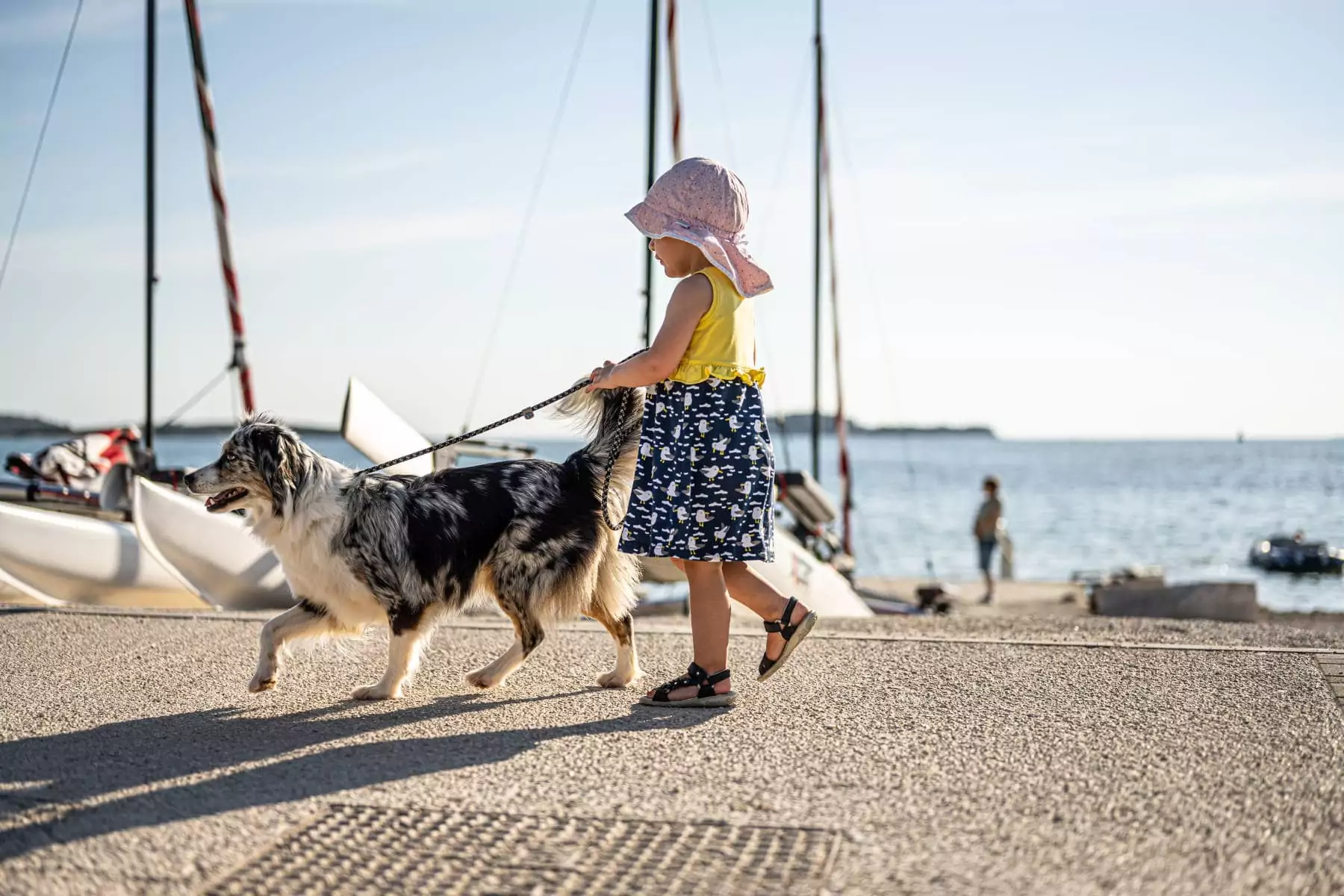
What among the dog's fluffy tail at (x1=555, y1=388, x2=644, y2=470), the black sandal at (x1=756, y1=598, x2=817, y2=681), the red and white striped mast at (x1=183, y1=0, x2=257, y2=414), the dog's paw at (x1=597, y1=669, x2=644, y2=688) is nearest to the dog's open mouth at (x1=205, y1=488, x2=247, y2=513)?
the dog's fluffy tail at (x1=555, y1=388, x2=644, y2=470)

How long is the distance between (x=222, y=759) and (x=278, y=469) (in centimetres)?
139

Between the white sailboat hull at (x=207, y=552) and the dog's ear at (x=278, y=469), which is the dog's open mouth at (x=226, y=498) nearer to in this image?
the dog's ear at (x=278, y=469)

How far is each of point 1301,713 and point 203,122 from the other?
10.5 metres

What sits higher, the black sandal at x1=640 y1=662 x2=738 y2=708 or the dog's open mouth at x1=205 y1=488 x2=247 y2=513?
the dog's open mouth at x1=205 y1=488 x2=247 y2=513

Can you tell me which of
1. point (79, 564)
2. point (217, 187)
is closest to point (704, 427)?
point (79, 564)

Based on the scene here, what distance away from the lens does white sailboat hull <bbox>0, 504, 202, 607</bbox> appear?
26.7ft

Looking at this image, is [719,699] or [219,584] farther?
[219,584]

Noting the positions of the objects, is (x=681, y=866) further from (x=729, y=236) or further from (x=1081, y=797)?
(x=729, y=236)

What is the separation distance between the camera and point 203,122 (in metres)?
11.9

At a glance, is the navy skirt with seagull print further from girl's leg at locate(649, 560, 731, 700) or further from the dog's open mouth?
the dog's open mouth

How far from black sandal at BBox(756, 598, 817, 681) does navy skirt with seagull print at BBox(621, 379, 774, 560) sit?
0.87 feet

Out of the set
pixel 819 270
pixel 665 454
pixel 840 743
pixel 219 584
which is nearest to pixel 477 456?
pixel 219 584

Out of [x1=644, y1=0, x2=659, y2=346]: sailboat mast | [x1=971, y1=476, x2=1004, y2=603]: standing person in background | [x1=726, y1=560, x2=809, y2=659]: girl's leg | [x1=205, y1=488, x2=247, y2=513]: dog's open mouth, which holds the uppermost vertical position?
Result: [x1=644, y1=0, x2=659, y2=346]: sailboat mast

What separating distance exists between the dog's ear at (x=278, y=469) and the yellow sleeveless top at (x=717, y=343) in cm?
159
